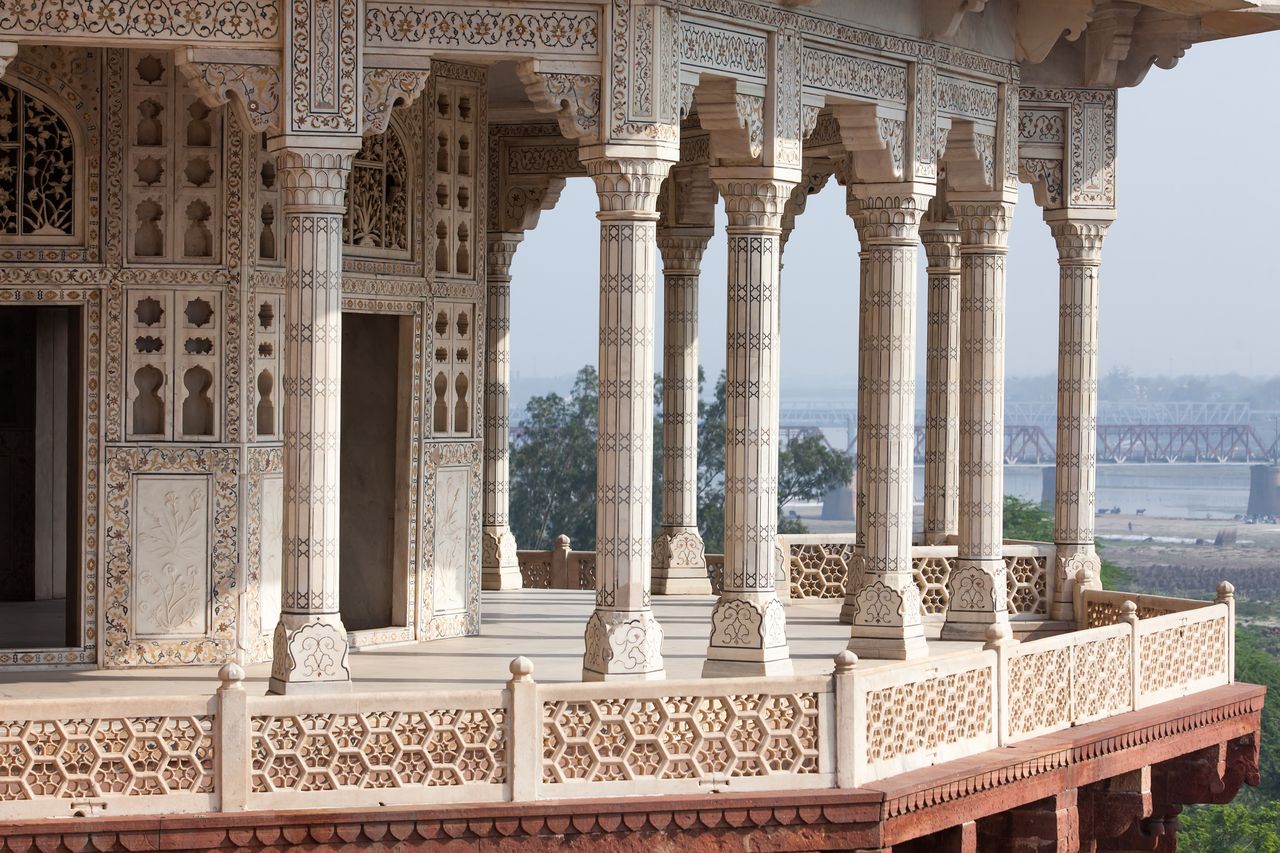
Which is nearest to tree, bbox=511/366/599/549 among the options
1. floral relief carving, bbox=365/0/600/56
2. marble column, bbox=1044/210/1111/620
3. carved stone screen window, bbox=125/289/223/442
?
marble column, bbox=1044/210/1111/620

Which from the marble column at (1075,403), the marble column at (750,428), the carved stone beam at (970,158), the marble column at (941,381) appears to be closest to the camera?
the marble column at (750,428)

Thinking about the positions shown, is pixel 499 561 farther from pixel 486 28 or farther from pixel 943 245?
pixel 486 28

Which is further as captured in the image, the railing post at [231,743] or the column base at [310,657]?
the column base at [310,657]

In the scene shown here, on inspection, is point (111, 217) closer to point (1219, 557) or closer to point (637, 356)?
point (637, 356)

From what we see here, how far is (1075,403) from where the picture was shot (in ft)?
48.6

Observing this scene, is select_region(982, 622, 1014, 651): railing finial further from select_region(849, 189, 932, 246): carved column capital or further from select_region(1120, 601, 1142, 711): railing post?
select_region(849, 189, 932, 246): carved column capital

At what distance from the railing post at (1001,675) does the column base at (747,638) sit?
A: 3.82 ft

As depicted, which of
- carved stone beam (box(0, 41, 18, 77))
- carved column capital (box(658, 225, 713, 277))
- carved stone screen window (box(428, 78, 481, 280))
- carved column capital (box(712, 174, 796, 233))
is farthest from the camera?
carved column capital (box(658, 225, 713, 277))

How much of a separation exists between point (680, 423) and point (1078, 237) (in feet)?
13.1

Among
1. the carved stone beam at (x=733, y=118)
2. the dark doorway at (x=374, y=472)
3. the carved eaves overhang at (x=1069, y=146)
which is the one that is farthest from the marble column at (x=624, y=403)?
the carved eaves overhang at (x=1069, y=146)

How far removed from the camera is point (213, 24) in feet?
31.4

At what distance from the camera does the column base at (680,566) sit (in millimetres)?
16562

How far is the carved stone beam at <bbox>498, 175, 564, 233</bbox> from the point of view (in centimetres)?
1714

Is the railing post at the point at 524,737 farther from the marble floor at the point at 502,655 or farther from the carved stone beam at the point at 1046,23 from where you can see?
the carved stone beam at the point at 1046,23
